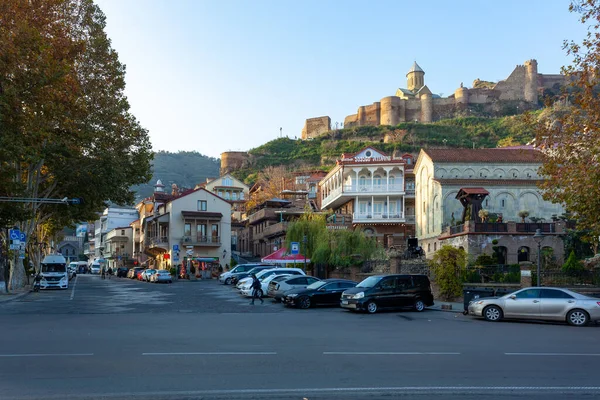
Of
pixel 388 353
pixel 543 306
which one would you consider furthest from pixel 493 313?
pixel 388 353

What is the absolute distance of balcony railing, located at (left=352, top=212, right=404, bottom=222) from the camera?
218 feet

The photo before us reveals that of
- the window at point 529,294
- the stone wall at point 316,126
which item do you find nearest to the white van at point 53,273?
the window at point 529,294

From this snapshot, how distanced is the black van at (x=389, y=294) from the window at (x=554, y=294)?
6097mm

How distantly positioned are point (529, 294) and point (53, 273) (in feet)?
120

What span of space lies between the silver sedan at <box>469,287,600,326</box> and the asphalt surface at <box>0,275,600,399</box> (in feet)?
1.50

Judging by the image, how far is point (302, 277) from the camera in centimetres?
3084

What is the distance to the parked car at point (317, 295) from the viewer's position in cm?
2753

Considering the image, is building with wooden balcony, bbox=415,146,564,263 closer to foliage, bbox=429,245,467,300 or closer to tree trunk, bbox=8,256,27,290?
foliage, bbox=429,245,467,300

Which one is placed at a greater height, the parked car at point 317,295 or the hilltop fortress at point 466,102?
the hilltop fortress at point 466,102

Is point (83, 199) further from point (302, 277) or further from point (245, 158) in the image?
point (245, 158)

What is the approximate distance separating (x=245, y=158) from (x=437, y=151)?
327ft

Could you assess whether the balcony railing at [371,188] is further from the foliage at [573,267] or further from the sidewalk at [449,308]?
the sidewalk at [449,308]

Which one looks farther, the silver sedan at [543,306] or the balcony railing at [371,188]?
the balcony railing at [371,188]

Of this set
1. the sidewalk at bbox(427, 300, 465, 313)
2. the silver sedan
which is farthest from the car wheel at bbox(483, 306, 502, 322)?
the sidewalk at bbox(427, 300, 465, 313)
